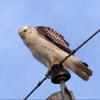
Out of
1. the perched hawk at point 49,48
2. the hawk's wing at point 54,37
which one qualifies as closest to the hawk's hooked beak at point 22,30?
the perched hawk at point 49,48

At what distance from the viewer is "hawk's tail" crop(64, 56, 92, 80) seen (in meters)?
6.82

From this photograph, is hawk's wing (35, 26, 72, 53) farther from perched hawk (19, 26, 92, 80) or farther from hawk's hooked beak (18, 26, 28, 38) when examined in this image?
hawk's hooked beak (18, 26, 28, 38)

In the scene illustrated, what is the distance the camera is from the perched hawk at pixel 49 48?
23.2ft

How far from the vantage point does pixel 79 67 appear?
7184 millimetres

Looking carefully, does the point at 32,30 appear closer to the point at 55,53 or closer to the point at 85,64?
the point at 55,53

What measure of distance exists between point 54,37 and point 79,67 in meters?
1.34

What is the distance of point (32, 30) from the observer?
8211 millimetres

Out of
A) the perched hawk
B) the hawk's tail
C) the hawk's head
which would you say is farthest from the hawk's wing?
the hawk's tail

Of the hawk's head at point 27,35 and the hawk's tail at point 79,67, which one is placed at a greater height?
the hawk's head at point 27,35

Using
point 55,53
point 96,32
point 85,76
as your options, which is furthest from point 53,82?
point 55,53

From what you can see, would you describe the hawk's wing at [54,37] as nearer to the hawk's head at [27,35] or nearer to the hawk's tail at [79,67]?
the hawk's head at [27,35]

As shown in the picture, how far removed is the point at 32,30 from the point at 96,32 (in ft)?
Result: 11.8

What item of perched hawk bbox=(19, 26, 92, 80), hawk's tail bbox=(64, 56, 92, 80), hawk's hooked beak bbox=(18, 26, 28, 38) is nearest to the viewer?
hawk's tail bbox=(64, 56, 92, 80)

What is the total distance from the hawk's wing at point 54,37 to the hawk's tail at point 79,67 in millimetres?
569
